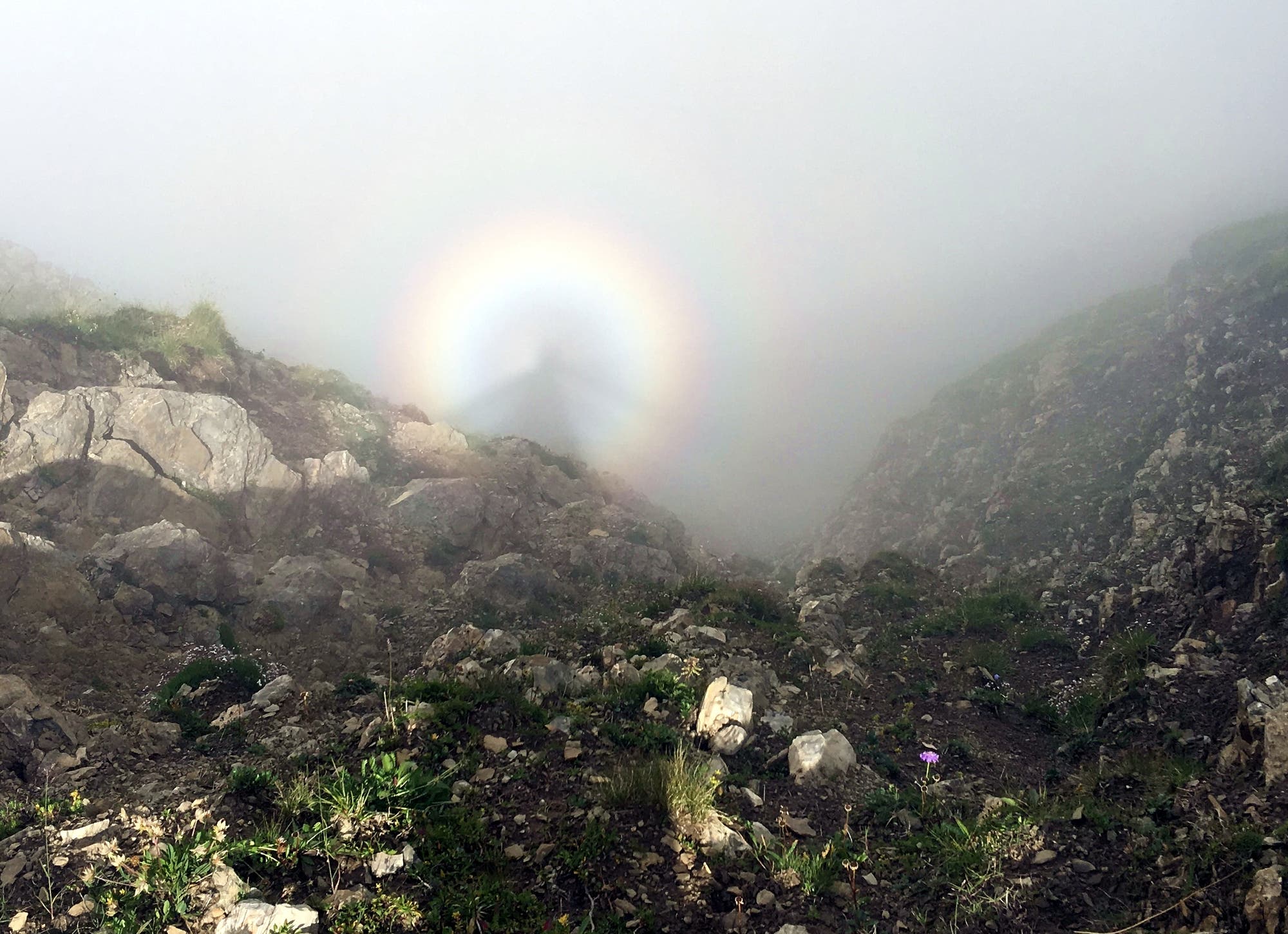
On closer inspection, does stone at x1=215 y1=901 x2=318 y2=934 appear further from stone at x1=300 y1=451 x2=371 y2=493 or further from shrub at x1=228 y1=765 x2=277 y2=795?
stone at x1=300 y1=451 x2=371 y2=493

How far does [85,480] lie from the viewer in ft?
45.2

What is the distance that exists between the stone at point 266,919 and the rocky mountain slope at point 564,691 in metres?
0.03

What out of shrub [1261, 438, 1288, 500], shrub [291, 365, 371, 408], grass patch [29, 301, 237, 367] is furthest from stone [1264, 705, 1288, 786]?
shrub [291, 365, 371, 408]

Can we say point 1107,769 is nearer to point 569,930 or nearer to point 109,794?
point 569,930

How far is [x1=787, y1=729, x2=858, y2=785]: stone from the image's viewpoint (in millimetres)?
6602

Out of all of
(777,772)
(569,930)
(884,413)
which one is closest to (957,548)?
(777,772)

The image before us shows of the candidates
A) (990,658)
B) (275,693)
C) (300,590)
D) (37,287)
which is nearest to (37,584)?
(300,590)

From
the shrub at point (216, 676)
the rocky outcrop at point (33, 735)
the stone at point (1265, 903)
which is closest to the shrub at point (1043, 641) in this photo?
the stone at point (1265, 903)

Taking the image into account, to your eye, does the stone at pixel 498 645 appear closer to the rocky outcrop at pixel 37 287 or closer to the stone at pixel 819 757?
the stone at pixel 819 757

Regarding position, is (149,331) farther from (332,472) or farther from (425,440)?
(425,440)

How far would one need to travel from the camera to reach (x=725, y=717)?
23.6 ft

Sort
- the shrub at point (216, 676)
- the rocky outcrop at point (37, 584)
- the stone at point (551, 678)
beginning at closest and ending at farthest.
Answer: the stone at point (551, 678)
the shrub at point (216, 676)
the rocky outcrop at point (37, 584)

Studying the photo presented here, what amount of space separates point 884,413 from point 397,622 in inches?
2396

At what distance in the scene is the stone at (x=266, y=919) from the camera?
3.84 metres
